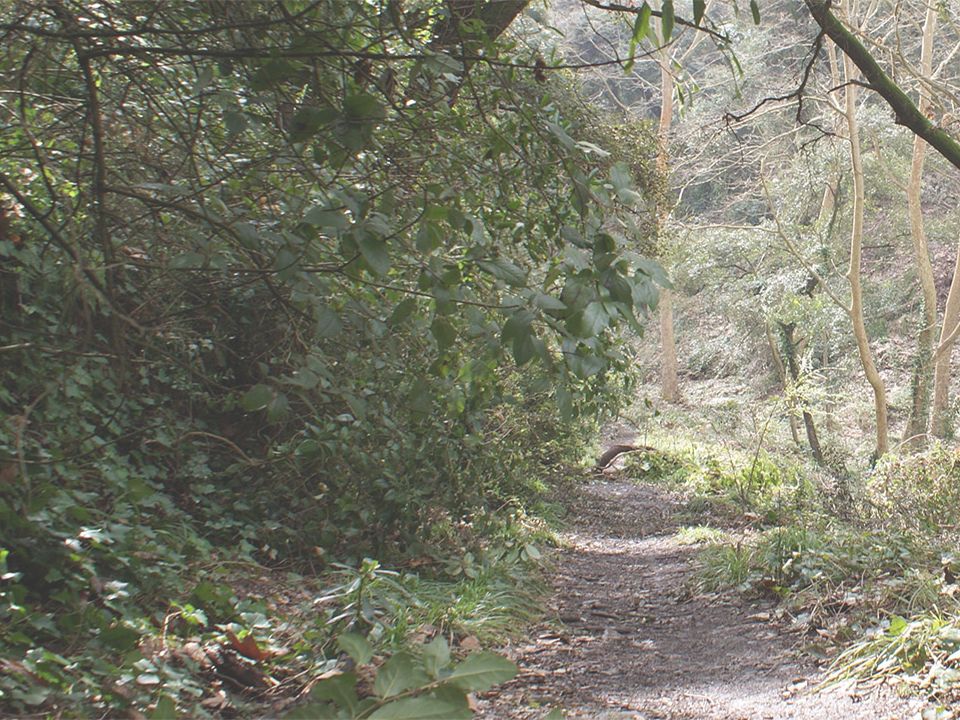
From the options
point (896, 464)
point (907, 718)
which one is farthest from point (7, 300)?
point (896, 464)

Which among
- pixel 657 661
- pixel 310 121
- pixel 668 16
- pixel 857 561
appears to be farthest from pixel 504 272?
pixel 857 561

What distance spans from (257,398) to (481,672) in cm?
119

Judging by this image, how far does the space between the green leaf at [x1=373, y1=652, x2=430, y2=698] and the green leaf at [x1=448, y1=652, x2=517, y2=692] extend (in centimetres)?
4

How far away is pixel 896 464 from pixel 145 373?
7456 millimetres

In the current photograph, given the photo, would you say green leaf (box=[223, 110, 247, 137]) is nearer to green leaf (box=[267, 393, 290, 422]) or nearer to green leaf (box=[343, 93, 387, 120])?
green leaf (box=[343, 93, 387, 120])

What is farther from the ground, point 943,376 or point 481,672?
point 481,672

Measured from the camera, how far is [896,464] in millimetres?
9094

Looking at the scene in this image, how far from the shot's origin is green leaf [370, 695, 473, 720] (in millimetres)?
848

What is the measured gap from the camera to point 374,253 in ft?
5.94

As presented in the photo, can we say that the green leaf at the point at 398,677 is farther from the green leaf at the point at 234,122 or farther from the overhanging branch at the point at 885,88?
the overhanging branch at the point at 885,88

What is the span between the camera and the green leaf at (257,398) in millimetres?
1949

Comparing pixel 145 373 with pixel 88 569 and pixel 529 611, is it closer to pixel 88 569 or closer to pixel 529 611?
pixel 88 569

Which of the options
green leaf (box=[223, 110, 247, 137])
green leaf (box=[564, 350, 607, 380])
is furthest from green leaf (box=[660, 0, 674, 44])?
green leaf (box=[223, 110, 247, 137])

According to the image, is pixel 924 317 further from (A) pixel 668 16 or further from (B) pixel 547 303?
(B) pixel 547 303
